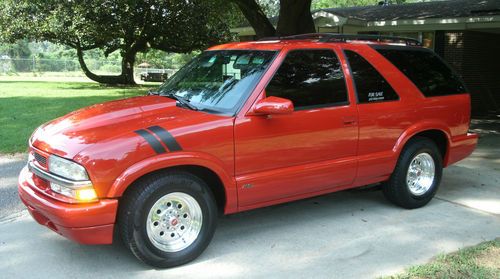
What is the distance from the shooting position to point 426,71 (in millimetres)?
5629

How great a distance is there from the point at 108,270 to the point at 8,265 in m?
0.85

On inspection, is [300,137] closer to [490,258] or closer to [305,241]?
[305,241]

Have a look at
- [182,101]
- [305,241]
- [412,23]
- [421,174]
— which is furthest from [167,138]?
[412,23]

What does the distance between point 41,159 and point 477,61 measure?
1391cm

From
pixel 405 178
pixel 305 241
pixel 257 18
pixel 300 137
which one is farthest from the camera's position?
pixel 257 18

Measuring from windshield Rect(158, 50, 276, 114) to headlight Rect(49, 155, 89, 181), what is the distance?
1202mm

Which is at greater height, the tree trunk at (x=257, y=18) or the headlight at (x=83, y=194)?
the tree trunk at (x=257, y=18)

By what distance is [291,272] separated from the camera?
396 cm

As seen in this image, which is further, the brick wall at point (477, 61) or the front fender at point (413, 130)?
the brick wall at point (477, 61)

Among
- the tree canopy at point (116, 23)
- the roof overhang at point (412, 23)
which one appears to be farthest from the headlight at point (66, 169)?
the tree canopy at point (116, 23)

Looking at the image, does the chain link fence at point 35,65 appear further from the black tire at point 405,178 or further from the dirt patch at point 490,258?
the dirt patch at point 490,258

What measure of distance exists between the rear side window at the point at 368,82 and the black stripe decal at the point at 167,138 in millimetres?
2015

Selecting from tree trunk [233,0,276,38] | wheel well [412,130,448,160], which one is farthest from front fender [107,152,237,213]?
tree trunk [233,0,276,38]

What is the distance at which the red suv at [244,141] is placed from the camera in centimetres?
371
